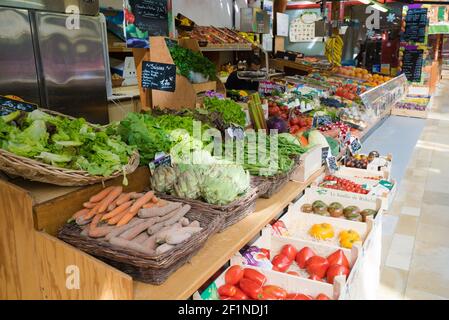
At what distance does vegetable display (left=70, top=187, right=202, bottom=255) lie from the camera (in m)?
1.70

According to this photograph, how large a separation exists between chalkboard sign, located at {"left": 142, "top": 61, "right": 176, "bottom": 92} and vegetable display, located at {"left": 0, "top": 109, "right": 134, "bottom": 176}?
1.17 meters

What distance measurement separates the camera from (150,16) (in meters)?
6.35

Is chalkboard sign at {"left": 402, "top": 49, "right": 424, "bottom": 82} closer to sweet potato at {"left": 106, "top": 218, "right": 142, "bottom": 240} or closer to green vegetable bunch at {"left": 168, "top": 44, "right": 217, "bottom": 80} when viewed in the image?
green vegetable bunch at {"left": 168, "top": 44, "right": 217, "bottom": 80}

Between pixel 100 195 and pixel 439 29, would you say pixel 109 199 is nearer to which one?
pixel 100 195

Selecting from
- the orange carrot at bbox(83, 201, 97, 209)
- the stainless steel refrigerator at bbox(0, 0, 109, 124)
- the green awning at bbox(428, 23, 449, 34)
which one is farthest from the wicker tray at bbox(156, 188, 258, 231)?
the green awning at bbox(428, 23, 449, 34)

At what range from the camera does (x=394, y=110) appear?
32.5 feet

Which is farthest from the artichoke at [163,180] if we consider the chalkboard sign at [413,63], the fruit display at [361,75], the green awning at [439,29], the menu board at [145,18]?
the green awning at [439,29]

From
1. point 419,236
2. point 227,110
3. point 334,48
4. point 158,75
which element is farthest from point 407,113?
point 158,75

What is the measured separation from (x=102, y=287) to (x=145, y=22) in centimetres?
533

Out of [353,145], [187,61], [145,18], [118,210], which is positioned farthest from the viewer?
[145,18]

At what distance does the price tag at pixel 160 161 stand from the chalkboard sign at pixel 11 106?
813 millimetres

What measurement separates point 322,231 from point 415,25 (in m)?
11.9

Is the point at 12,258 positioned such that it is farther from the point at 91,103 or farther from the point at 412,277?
the point at 91,103

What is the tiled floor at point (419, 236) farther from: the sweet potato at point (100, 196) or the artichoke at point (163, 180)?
the sweet potato at point (100, 196)
